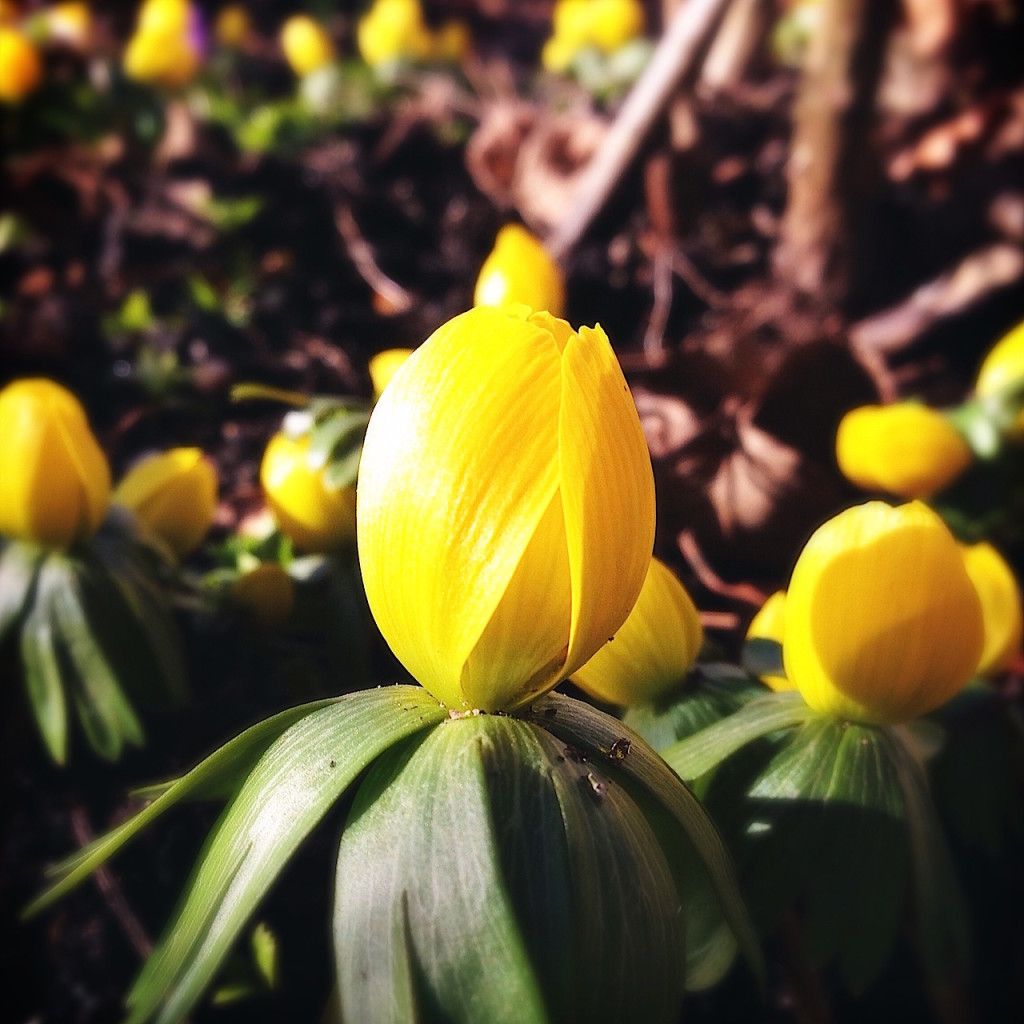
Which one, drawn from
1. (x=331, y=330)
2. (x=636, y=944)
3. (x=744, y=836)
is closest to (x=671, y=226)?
(x=331, y=330)

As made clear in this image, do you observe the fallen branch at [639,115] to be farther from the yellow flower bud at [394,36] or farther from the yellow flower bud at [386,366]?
the yellow flower bud at [394,36]

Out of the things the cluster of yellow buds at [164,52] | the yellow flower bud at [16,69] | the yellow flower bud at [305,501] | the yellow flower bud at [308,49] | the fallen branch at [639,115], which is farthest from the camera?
the yellow flower bud at [308,49]

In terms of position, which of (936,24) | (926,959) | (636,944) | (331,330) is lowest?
(926,959)

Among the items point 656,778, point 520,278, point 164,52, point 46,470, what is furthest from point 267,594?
point 164,52

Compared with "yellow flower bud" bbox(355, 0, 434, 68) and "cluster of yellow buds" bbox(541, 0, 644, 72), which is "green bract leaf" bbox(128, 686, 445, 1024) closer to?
"cluster of yellow buds" bbox(541, 0, 644, 72)

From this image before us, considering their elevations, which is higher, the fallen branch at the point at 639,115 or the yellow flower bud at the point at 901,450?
the fallen branch at the point at 639,115

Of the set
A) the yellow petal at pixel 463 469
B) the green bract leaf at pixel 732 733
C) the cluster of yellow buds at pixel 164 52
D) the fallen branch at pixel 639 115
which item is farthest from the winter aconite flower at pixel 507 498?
the cluster of yellow buds at pixel 164 52

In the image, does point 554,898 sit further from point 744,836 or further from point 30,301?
point 30,301

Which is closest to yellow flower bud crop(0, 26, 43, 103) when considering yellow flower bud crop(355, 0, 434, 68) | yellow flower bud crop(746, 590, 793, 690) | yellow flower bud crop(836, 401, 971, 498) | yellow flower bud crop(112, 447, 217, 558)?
yellow flower bud crop(355, 0, 434, 68)
